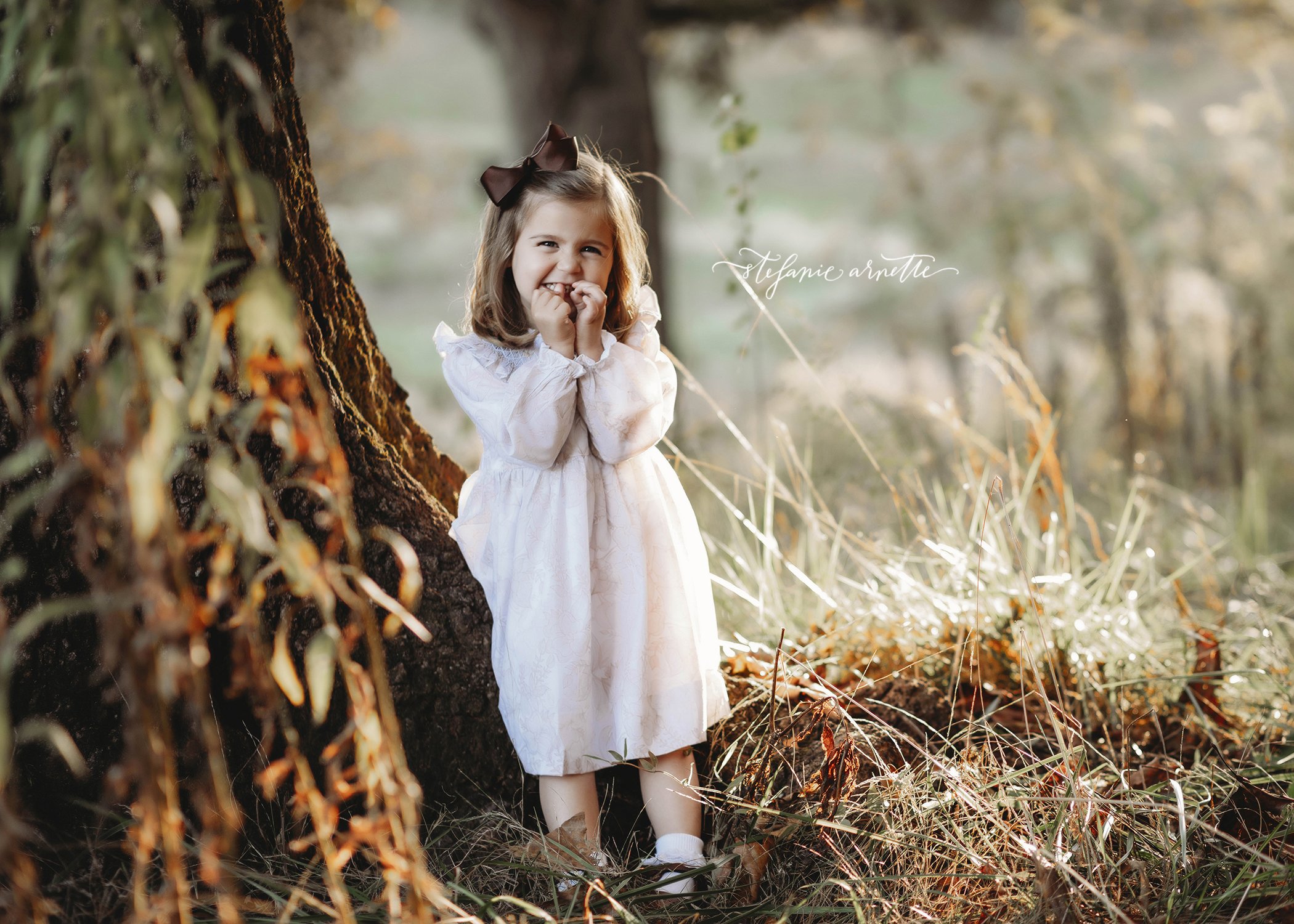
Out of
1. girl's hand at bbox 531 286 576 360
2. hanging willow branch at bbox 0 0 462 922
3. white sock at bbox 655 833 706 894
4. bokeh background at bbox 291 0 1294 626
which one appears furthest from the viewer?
bokeh background at bbox 291 0 1294 626

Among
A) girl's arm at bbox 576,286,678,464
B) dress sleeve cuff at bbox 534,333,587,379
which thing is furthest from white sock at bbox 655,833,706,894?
dress sleeve cuff at bbox 534,333,587,379

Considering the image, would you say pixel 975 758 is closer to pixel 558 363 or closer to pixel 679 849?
pixel 679 849

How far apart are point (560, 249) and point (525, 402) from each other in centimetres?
31

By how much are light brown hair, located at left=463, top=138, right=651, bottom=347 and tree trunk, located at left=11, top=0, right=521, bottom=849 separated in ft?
0.84

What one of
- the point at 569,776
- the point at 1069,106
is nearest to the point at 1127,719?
the point at 569,776

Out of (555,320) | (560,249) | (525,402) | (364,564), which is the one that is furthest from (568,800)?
(560,249)

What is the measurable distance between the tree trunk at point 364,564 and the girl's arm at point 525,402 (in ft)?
0.70

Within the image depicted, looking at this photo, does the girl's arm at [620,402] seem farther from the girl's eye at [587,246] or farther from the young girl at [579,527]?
the girl's eye at [587,246]

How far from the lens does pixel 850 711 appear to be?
6.19ft

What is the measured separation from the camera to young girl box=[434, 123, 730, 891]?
1.65 metres

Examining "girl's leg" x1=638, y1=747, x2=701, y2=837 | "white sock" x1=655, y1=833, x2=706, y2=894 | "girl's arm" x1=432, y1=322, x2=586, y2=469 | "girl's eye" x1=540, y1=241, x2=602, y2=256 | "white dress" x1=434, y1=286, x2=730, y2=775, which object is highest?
"girl's eye" x1=540, y1=241, x2=602, y2=256

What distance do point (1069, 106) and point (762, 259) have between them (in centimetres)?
575

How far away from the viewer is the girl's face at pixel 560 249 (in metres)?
1.76

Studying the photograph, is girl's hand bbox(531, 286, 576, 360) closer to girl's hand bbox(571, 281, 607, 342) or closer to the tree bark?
girl's hand bbox(571, 281, 607, 342)
